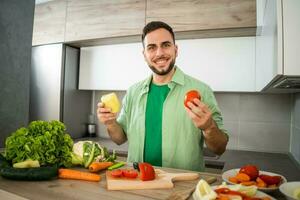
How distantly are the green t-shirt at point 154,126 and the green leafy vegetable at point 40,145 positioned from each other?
41 centimetres

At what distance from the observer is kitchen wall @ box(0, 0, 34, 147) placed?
49.3 inches

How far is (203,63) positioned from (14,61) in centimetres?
123

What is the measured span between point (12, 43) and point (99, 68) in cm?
110

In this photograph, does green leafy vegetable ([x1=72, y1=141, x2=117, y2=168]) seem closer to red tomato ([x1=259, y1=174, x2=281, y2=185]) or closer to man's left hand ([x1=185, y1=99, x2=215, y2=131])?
man's left hand ([x1=185, y1=99, x2=215, y2=131])

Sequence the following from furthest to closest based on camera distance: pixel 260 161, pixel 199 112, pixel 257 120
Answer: pixel 257 120, pixel 260 161, pixel 199 112

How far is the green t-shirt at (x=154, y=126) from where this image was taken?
4.17ft

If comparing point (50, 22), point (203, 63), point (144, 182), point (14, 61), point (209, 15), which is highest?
point (50, 22)

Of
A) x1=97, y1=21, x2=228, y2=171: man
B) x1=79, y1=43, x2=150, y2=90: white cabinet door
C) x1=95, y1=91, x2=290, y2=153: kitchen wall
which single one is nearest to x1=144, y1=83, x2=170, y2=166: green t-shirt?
x1=97, y1=21, x2=228, y2=171: man

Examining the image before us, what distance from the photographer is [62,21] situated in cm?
234

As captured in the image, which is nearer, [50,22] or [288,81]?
[288,81]

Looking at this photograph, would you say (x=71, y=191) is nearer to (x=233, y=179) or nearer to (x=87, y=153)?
(x=87, y=153)

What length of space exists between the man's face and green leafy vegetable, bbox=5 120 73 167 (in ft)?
1.80

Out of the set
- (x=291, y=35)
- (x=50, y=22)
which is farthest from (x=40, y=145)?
(x=50, y=22)

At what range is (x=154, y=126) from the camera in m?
1.30
